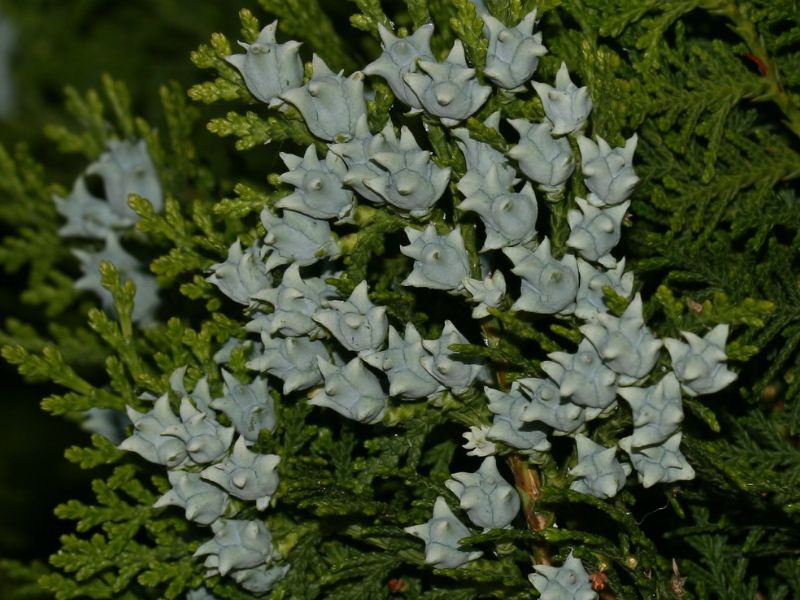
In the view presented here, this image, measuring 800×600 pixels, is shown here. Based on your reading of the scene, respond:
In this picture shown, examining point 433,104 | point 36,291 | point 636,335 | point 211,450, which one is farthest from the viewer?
point 36,291

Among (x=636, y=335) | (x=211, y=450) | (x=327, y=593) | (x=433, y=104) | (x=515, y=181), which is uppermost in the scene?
(x=433, y=104)

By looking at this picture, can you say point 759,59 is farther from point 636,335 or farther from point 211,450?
point 211,450

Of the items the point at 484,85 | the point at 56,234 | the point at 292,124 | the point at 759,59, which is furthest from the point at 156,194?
the point at 759,59

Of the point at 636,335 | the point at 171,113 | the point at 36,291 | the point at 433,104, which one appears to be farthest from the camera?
the point at 36,291

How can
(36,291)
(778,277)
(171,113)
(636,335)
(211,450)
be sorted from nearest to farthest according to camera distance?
(636,335), (211,450), (778,277), (171,113), (36,291)

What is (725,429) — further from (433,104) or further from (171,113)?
(171,113)

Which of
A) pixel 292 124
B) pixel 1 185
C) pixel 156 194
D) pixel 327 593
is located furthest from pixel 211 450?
pixel 1 185

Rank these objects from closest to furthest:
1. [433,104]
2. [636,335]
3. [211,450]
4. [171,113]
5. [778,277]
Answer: [636,335] < [433,104] < [211,450] < [778,277] < [171,113]

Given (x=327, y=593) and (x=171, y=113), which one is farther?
(x=171, y=113)

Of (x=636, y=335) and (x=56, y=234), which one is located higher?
(x=636, y=335)
